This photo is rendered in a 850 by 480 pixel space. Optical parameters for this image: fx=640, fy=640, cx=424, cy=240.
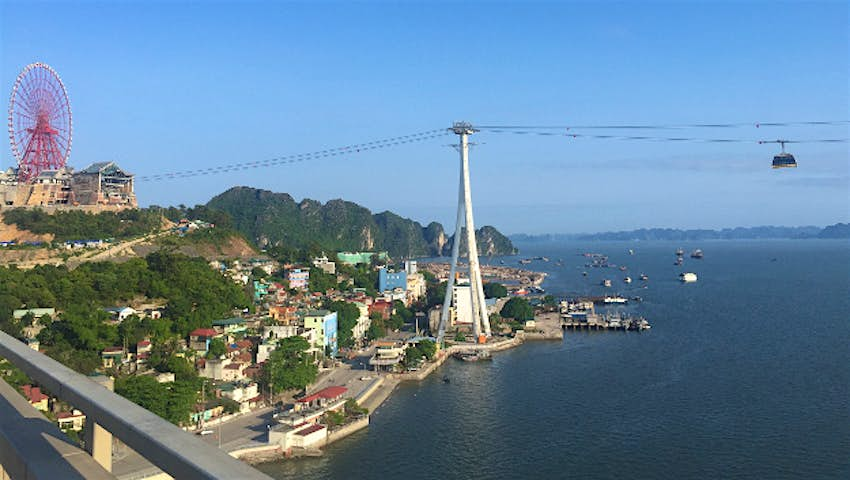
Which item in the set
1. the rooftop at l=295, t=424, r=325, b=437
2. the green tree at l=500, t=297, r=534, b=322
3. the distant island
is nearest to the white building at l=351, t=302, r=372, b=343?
the green tree at l=500, t=297, r=534, b=322

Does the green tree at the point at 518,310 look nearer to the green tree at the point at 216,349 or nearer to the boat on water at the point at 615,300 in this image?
the boat on water at the point at 615,300

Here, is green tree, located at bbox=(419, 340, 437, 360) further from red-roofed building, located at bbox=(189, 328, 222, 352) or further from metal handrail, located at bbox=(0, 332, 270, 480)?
metal handrail, located at bbox=(0, 332, 270, 480)

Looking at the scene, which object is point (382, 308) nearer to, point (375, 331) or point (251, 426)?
point (375, 331)

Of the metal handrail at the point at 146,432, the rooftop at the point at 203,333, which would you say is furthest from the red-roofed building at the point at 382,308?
the metal handrail at the point at 146,432

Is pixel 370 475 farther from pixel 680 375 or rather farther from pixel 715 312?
pixel 715 312

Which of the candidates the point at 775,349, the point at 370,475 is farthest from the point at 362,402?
the point at 775,349

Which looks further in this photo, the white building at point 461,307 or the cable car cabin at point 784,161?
the white building at point 461,307
